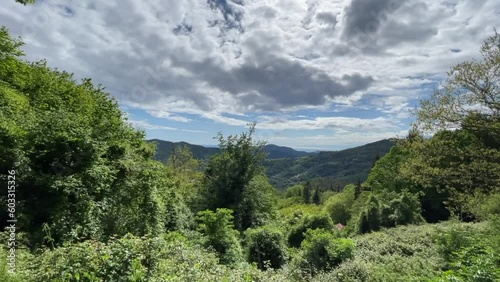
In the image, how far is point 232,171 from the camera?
76.4 feet

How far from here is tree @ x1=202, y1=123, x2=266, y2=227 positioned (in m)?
23.0

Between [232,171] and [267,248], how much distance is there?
8152mm

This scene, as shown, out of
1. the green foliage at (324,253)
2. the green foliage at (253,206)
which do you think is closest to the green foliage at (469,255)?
the green foliage at (324,253)

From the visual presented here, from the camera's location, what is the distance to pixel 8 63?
11391 millimetres

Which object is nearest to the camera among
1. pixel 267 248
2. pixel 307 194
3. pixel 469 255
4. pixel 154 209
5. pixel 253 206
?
pixel 469 255

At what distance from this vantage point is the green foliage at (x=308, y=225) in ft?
68.0

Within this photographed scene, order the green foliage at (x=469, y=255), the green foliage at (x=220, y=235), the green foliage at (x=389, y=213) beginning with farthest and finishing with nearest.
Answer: the green foliage at (x=389, y=213), the green foliage at (x=220, y=235), the green foliage at (x=469, y=255)

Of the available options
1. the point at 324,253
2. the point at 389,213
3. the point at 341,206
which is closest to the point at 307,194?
the point at 341,206

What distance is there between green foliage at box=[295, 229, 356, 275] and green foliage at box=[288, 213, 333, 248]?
21.1 feet

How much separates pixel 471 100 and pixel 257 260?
478 inches

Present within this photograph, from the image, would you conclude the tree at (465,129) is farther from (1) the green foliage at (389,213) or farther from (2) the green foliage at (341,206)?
(2) the green foliage at (341,206)

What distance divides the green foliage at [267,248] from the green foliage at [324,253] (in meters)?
2.06

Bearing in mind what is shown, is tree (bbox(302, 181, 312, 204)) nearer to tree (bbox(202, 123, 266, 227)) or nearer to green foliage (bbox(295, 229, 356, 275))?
tree (bbox(202, 123, 266, 227))

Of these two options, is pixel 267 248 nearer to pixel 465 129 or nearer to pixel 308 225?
pixel 308 225
